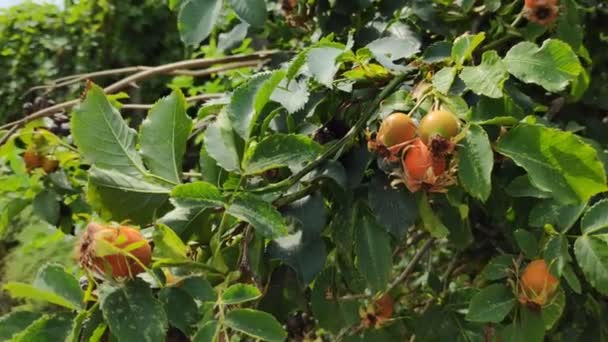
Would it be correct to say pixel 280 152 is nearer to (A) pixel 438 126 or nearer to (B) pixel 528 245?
(A) pixel 438 126

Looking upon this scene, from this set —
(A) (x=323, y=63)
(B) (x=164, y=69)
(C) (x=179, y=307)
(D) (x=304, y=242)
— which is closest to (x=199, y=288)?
(C) (x=179, y=307)

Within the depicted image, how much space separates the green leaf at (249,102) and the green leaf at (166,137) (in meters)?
0.04

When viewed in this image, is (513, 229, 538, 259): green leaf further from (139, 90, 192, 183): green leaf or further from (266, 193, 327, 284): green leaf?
(139, 90, 192, 183): green leaf

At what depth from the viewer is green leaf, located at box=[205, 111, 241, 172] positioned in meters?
0.76

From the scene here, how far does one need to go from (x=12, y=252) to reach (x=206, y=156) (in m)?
2.52

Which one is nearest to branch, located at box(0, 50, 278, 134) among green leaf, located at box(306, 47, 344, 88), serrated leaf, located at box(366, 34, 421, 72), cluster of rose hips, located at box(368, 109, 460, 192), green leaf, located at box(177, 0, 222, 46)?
green leaf, located at box(177, 0, 222, 46)

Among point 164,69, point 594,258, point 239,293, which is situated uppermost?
point 239,293

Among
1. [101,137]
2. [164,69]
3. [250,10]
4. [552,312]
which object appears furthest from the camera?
[164,69]

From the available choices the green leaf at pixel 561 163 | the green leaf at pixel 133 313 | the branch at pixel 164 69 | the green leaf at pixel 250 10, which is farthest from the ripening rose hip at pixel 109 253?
the branch at pixel 164 69

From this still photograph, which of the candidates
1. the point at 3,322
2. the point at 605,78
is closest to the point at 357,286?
the point at 3,322

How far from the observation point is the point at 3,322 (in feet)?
2.21

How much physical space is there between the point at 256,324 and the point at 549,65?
35 centimetres

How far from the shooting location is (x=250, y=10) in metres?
1.02

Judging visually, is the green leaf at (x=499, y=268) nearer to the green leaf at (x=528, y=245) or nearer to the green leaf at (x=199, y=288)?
the green leaf at (x=528, y=245)
